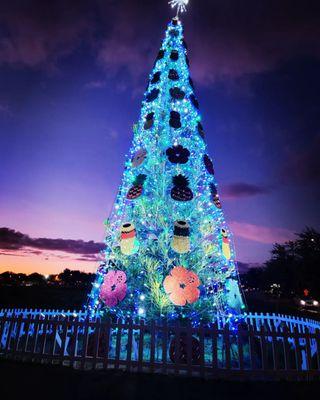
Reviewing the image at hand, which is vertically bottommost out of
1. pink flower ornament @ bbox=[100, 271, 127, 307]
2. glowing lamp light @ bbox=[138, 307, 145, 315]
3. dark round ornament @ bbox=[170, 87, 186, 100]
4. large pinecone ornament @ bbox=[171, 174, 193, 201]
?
glowing lamp light @ bbox=[138, 307, 145, 315]

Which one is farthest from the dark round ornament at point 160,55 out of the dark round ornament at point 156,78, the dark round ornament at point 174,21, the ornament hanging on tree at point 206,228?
the ornament hanging on tree at point 206,228

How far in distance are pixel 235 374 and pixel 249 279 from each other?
62899 mm

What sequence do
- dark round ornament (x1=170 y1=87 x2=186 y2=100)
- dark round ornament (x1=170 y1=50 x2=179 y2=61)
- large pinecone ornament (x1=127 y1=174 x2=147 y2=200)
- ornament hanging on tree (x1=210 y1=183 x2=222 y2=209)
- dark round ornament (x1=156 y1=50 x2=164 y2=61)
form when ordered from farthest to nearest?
dark round ornament (x1=156 y1=50 x2=164 y2=61), dark round ornament (x1=170 y1=50 x2=179 y2=61), dark round ornament (x1=170 y1=87 x2=186 y2=100), ornament hanging on tree (x1=210 y1=183 x2=222 y2=209), large pinecone ornament (x1=127 y1=174 x2=147 y2=200)

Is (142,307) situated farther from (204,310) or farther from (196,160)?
(196,160)

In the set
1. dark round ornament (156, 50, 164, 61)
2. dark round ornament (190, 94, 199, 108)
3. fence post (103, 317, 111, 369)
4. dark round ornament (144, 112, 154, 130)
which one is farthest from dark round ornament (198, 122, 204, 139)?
fence post (103, 317, 111, 369)

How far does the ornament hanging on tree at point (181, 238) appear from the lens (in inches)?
307

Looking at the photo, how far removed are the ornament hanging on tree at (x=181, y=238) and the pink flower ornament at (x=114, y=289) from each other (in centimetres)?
166

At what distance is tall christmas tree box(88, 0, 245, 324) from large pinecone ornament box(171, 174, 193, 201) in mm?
30

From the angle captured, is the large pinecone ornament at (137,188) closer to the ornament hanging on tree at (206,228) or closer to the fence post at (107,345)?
the ornament hanging on tree at (206,228)

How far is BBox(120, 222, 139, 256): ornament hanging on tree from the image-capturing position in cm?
800

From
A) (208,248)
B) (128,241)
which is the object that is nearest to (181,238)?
(208,248)

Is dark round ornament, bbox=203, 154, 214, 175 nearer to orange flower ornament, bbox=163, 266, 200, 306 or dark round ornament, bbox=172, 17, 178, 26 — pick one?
orange flower ornament, bbox=163, 266, 200, 306

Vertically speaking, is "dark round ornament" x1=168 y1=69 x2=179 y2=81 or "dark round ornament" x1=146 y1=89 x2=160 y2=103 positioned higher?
"dark round ornament" x1=168 y1=69 x2=179 y2=81

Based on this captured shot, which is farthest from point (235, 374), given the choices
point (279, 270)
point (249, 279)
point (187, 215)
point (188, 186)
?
point (249, 279)
